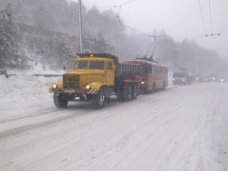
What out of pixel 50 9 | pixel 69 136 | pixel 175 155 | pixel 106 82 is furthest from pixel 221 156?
pixel 50 9

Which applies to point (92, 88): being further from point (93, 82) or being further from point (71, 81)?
point (71, 81)

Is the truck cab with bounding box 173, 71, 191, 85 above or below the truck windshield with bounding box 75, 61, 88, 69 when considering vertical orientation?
below

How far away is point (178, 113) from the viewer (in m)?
15.2

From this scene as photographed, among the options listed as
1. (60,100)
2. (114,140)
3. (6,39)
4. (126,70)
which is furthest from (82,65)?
(6,39)

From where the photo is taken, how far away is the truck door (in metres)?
18.7

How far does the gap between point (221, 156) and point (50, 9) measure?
84.7 metres

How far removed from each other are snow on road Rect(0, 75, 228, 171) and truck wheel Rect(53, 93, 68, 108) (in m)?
1.75

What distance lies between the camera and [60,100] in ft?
57.2

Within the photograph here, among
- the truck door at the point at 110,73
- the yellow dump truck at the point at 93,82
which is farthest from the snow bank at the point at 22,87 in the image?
the truck door at the point at 110,73

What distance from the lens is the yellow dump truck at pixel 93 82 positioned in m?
16.9

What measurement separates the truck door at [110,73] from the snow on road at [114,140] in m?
3.46

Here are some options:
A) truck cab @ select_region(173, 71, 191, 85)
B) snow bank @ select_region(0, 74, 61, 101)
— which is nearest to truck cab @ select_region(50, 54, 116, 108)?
snow bank @ select_region(0, 74, 61, 101)

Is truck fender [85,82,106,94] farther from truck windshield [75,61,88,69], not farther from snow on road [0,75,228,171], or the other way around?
truck windshield [75,61,88,69]

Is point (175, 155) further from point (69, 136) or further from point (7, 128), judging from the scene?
point (7, 128)
